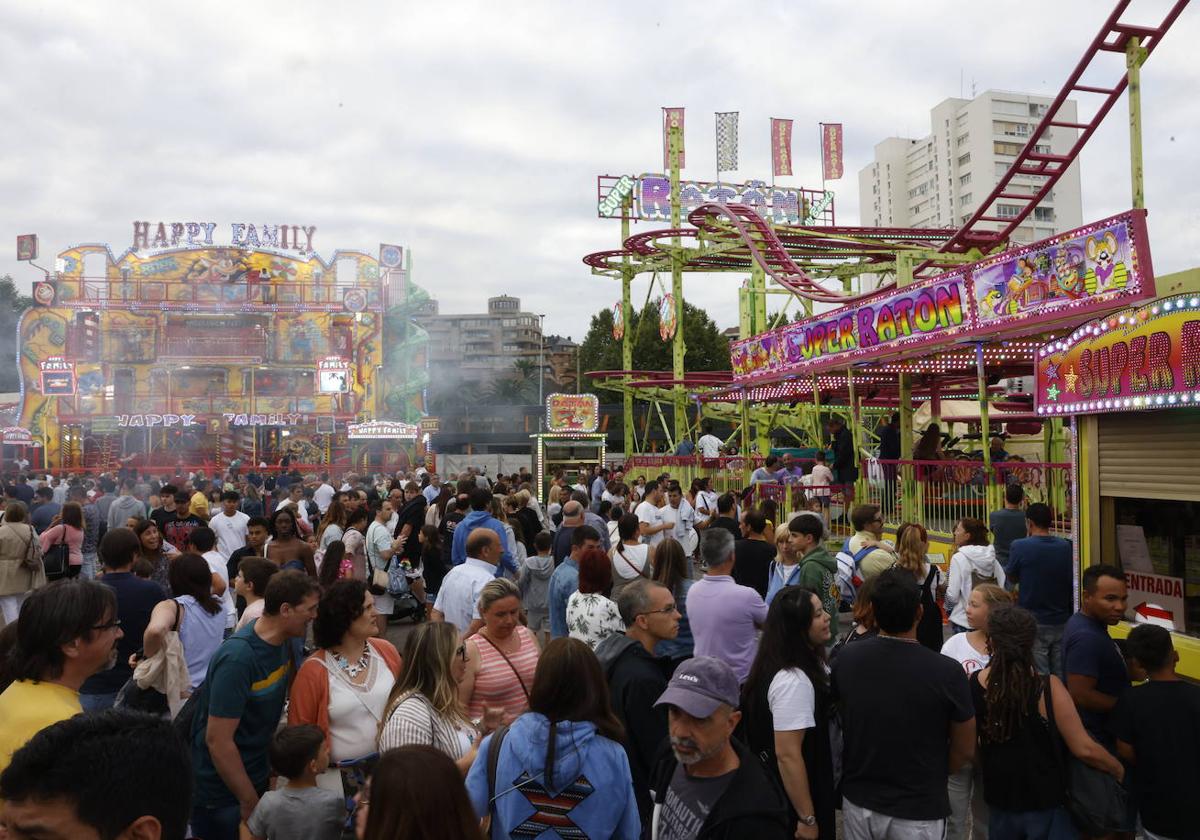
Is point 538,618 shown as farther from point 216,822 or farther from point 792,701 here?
point 792,701

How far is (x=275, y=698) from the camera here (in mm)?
3982

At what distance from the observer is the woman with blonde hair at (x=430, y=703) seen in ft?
11.7

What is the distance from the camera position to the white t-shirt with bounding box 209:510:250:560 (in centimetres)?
951

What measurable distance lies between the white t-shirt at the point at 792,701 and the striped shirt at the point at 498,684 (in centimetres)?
107

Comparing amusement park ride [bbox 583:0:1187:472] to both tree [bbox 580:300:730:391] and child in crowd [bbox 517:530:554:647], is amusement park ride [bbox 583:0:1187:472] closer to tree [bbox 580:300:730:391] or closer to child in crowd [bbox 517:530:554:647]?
child in crowd [bbox 517:530:554:647]

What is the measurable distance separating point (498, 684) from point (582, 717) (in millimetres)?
1276

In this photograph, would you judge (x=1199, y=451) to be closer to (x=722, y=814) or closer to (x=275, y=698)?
(x=722, y=814)

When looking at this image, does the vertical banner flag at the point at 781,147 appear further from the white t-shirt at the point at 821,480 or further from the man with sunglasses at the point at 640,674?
the man with sunglasses at the point at 640,674

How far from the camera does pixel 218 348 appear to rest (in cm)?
5584

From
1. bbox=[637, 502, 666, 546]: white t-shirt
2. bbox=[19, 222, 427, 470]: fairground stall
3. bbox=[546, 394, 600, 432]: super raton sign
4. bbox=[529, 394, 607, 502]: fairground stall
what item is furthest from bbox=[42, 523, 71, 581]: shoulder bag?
bbox=[19, 222, 427, 470]: fairground stall

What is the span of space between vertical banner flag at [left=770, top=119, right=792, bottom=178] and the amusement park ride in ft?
30.2

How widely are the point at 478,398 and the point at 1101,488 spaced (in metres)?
71.9

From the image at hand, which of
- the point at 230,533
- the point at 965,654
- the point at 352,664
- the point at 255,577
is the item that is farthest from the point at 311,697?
the point at 230,533

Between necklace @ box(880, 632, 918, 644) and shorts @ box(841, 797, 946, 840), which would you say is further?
necklace @ box(880, 632, 918, 644)
